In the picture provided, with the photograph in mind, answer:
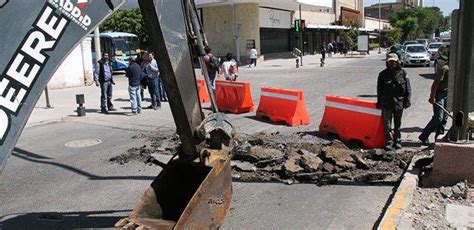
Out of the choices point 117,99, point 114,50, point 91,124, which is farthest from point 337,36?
point 91,124

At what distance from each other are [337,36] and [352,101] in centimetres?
6487

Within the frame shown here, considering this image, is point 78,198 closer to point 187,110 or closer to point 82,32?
point 187,110

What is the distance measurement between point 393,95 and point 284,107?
3.68m

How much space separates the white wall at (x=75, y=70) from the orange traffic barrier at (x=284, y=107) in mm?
13474

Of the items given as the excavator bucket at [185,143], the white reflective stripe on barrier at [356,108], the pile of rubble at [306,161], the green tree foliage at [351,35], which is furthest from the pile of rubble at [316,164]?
the green tree foliage at [351,35]

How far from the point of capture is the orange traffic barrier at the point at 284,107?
11727 mm

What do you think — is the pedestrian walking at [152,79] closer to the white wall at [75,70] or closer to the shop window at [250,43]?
the white wall at [75,70]

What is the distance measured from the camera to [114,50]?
1380 inches

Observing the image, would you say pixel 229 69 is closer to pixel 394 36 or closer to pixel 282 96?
pixel 282 96

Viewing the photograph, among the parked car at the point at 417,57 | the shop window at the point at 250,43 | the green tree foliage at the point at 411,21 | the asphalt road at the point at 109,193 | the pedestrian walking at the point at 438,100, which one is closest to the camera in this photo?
the asphalt road at the point at 109,193

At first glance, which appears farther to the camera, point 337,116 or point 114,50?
point 114,50

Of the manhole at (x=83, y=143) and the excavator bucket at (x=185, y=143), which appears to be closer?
the excavator bucket at (x=185, y=143)

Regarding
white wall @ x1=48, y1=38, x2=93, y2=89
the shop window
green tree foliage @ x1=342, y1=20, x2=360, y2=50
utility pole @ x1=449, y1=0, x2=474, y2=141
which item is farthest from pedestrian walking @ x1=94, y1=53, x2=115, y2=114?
green tree foliage @ x1=342, y1=20, x2=360, y2=50

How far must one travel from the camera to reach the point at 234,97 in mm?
14461
